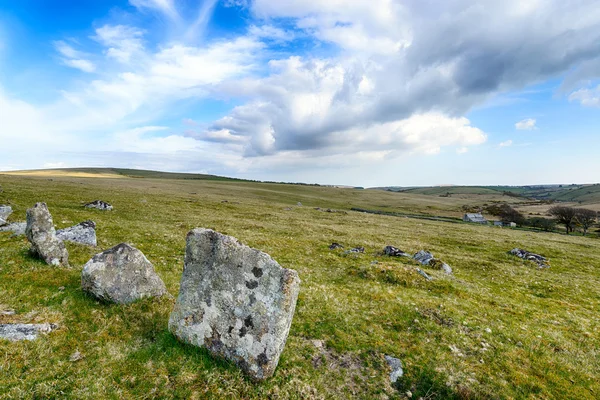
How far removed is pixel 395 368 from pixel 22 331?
12.2 metres

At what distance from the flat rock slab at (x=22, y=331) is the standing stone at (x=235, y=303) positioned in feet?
12.6

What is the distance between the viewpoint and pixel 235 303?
9.69m

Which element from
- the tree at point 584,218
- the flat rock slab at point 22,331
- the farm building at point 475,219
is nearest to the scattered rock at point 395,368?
the flat rock slab at point 22,331

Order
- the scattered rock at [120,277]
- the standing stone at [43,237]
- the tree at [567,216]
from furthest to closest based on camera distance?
the tree at [567,216]
the standing stone at [43,237]
the scattered rock at [120,277]

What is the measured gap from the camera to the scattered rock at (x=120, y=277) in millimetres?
11680

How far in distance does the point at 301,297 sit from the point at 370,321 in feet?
12.3

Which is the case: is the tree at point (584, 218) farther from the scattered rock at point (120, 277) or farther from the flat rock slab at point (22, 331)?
the flat rock slab at point (22, 331)

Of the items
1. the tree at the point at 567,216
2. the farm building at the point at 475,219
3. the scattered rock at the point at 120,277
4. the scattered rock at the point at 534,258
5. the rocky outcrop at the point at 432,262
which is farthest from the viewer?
the farm building at the point at 475,219

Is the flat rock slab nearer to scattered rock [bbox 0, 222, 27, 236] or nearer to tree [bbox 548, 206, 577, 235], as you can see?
scattered rock [bbox 0, 222, 27, 236]

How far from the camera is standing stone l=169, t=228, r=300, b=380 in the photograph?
30.3 ft

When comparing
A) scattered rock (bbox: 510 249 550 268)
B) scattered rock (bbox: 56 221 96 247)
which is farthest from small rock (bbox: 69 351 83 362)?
scattered rock (bbox: 510 249 550 268)

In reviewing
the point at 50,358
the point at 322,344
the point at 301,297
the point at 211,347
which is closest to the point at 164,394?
the point at 211,347

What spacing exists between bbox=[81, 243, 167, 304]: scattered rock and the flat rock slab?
7.42 feet

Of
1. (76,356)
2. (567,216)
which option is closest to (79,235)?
→ (76,356)
